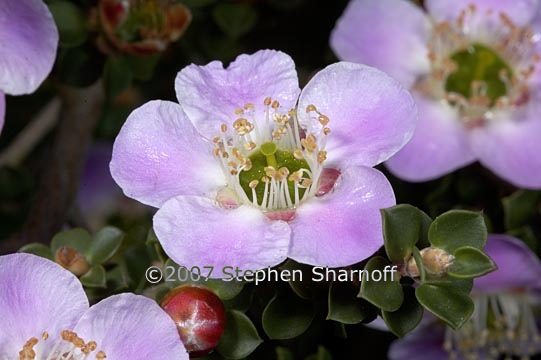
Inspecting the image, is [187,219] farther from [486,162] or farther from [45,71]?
[486,162]

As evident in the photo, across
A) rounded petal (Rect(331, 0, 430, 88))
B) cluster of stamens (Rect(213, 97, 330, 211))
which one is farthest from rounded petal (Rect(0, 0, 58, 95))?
rounded petal (Rect(331, 0, 430, 88))

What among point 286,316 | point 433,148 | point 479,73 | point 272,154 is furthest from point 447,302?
point 479,73

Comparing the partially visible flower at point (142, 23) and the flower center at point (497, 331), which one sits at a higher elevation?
the partially visible flower at point (142, 23)

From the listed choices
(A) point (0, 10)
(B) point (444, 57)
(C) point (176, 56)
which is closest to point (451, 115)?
(B) point (444, 57)

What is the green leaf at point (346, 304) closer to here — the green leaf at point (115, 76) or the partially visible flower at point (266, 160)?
the partially visible flower at point (266, 160)

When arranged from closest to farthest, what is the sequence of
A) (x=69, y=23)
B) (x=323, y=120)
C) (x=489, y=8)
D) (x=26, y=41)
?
1. (x=323, y=120)
2. (x=26, y=41)
3. (x=69, y=23)
4. (x=489, y=8)

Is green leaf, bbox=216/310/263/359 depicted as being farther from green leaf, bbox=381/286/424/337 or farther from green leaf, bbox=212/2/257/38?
green leaf, bbox=212/2/257/38

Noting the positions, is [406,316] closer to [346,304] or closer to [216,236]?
[346,304]

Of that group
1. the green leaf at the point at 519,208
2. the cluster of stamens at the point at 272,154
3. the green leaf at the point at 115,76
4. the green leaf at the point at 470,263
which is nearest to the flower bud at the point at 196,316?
the cluster of stamens at the point at 272,154
